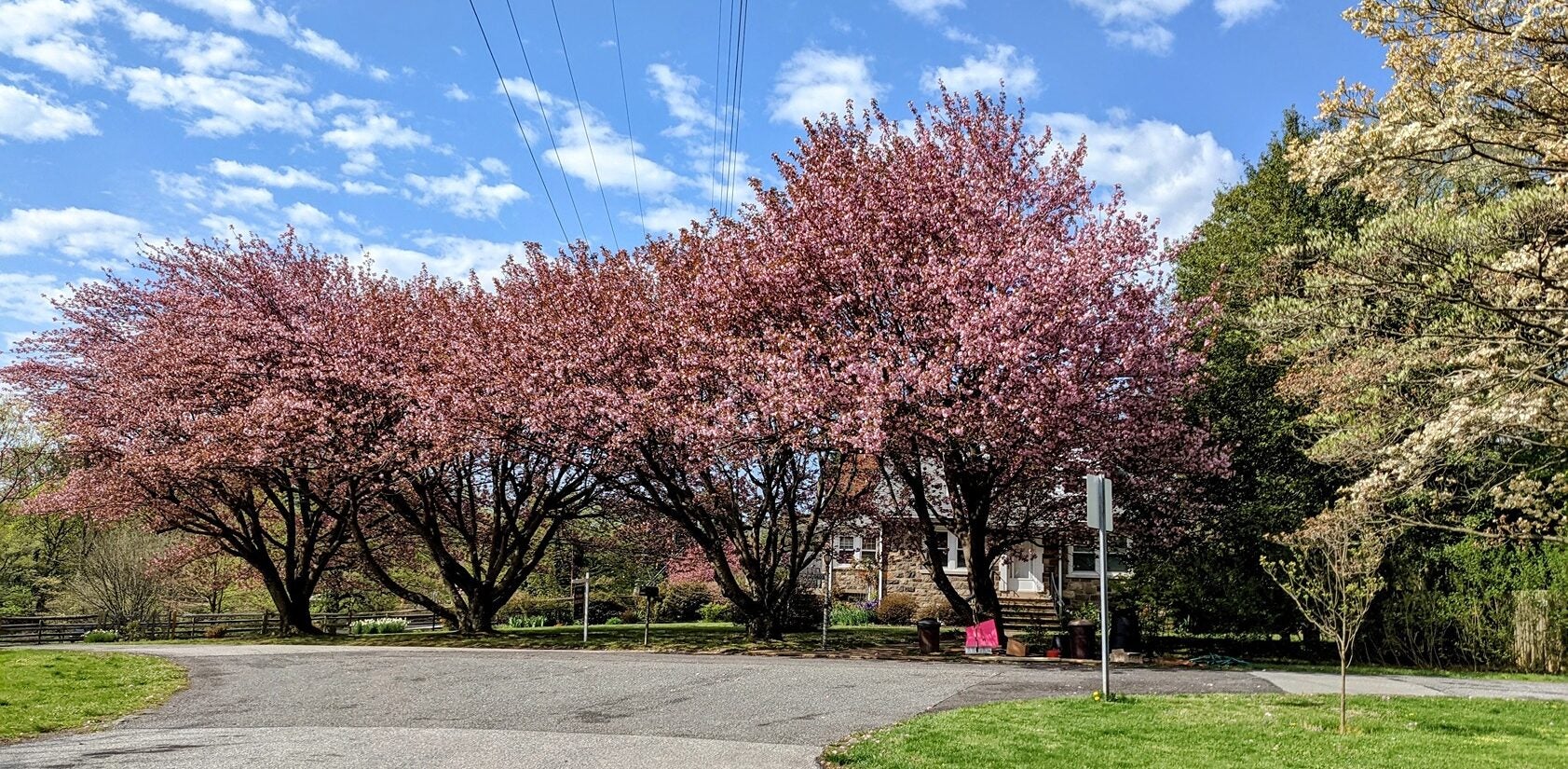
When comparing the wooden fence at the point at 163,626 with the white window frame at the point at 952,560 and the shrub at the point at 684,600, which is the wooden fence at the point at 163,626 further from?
the white window frame at the point at 952,560

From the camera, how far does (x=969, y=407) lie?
1766 centimetres

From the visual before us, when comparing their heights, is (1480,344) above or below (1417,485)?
above

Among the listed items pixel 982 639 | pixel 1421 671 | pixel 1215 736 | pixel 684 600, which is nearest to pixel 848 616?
pixel 684 600

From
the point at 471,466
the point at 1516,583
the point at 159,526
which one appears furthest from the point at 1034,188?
the point at 159,526

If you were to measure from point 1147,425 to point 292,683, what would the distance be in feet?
50.4

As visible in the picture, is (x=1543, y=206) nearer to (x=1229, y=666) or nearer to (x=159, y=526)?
(x=1229, y=666)

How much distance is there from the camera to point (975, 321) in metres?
17.7

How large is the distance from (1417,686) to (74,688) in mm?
18526

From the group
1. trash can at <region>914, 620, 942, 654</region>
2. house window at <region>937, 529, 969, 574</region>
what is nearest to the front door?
house window at <region>937, 529, 969, 574</region>

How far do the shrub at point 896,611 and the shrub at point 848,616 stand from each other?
42 cm

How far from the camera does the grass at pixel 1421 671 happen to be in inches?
626

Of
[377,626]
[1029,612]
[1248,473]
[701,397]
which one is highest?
[701,397]

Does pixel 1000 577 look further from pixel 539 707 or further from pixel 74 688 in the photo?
pixel 74 688

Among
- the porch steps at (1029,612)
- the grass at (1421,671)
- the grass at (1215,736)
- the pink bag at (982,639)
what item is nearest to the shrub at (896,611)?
the porch steps at (1029,612)
